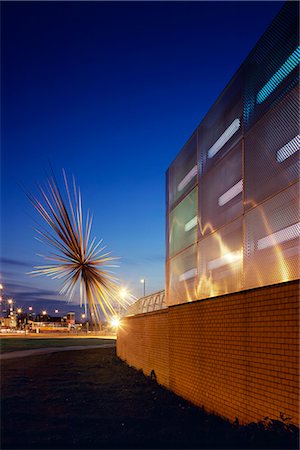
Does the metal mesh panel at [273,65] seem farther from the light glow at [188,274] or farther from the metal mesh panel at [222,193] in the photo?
the light glow at [188,274]

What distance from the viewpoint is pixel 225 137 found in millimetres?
9133

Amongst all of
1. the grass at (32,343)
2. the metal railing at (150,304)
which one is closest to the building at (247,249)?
the metal railing at (150,304)

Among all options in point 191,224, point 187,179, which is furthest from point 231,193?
point 187,179

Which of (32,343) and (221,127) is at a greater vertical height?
(221,127)

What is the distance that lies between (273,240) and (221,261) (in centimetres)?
218

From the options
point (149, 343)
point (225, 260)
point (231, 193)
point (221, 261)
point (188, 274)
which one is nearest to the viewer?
point (231, 193)

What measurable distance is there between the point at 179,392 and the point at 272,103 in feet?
20.2

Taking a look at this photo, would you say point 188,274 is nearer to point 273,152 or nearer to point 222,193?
point 222,193

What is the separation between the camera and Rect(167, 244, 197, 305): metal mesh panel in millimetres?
10857

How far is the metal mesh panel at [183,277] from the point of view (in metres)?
10.9

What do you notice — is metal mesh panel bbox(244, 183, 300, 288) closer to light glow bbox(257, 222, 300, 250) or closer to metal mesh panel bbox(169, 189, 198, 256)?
light glow bbox(257, 222, 300, 250)

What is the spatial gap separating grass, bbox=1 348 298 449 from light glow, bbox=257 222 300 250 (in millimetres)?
2419

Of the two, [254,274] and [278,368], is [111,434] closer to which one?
[278,368]

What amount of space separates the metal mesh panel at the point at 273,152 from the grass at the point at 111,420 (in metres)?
3.27
